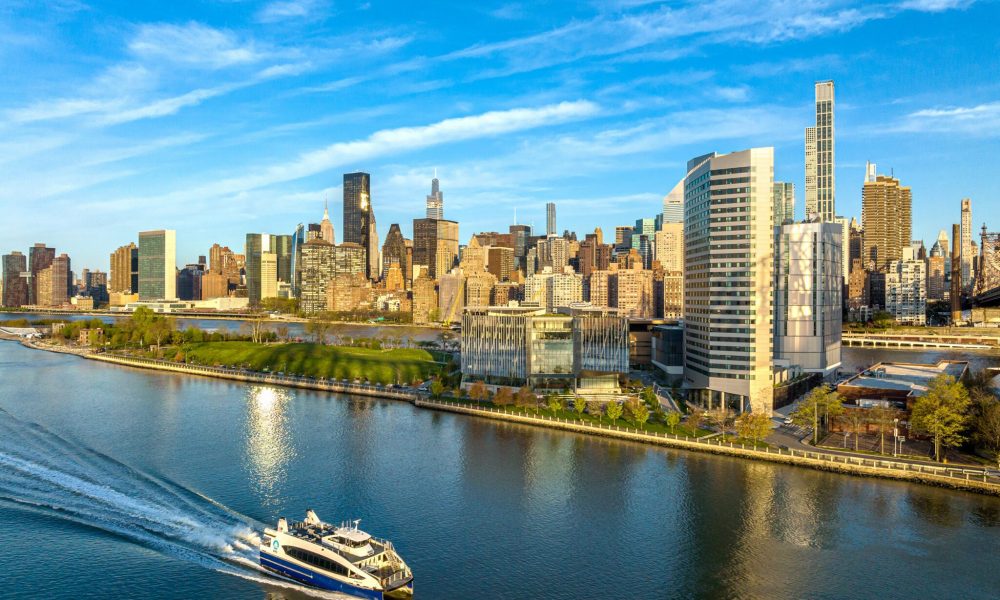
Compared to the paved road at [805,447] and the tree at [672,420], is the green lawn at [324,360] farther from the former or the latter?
the paved road at [805,447]

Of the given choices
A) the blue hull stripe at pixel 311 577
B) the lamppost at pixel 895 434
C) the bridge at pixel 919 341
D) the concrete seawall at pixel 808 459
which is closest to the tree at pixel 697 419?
the concrete seawall at pixel 808 459

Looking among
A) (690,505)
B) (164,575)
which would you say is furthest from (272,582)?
(690,505)

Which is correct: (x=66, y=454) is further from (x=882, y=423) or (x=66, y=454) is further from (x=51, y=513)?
(x=882, y=423)

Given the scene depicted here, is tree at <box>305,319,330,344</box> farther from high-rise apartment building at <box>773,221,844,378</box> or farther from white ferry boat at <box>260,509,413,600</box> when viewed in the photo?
white ferry boat at <box>260,509,413,600</box>

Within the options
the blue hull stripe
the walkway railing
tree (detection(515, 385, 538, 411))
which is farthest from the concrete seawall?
the blue hull stripe

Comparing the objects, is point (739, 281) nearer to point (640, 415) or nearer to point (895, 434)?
point (640, 415)

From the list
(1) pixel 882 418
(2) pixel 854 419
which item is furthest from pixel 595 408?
(1) pixel 882 418

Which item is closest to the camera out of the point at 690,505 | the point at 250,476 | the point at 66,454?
the point at 690,505
